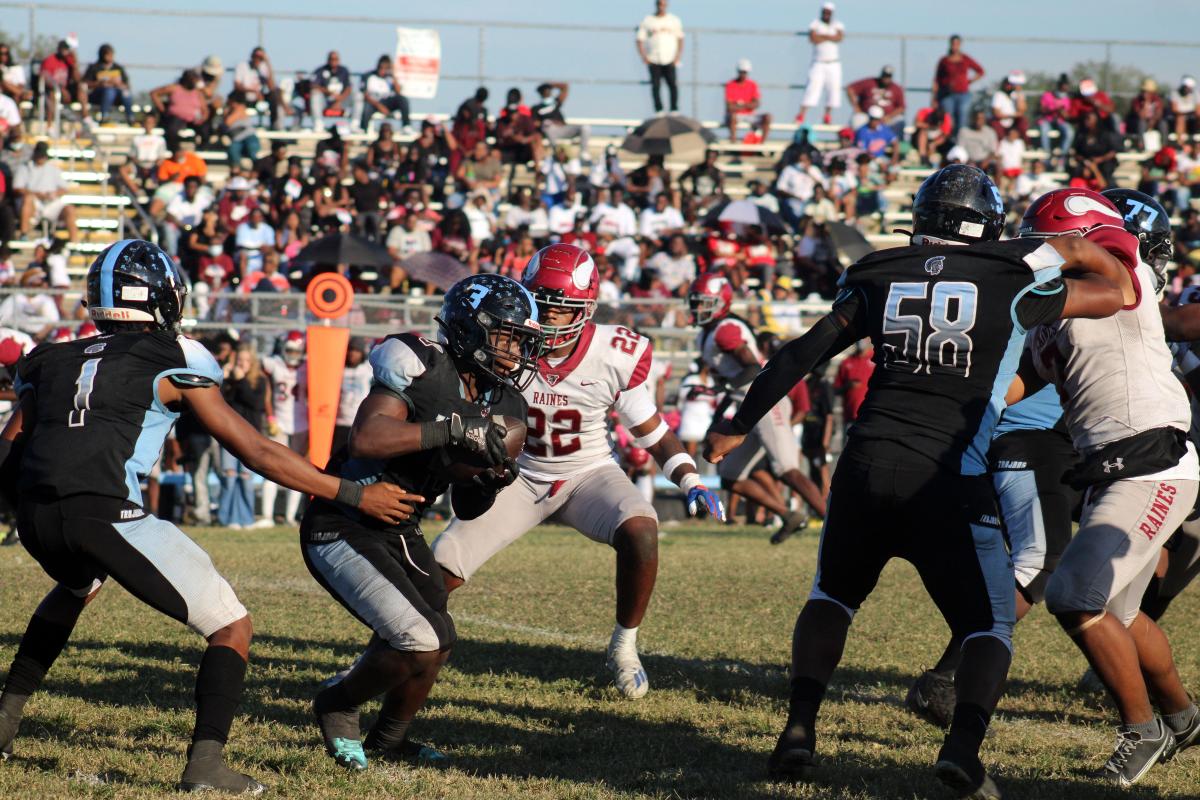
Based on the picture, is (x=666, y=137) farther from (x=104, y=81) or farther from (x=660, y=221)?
(x=104, y=81)

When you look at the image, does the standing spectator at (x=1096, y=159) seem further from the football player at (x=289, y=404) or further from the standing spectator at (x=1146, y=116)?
the football player at (x=289, y=404)

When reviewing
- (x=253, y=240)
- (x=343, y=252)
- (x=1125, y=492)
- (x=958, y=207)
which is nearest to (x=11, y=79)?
(x=253, y=240)

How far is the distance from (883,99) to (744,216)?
5.33 metres

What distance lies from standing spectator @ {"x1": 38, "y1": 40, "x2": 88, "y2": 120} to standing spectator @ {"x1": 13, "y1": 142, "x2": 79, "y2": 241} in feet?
5.32

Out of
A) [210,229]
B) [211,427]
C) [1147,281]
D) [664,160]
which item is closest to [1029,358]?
[1147,281]

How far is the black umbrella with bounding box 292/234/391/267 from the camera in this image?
53.0 feet

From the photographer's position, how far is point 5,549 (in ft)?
36.2

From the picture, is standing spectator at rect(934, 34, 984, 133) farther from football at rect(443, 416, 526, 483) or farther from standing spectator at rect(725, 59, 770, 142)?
football at rect(443, 416, 526, 483)

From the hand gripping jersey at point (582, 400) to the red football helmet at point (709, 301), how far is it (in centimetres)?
595

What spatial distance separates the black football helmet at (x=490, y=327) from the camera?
15.2ft

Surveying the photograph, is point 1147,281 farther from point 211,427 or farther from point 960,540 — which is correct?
point 211,427

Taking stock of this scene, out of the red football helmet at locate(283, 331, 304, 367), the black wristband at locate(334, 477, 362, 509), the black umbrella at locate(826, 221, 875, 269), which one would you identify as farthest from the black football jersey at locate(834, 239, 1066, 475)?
the black umbrella at locate(826, 221, 875, 269)

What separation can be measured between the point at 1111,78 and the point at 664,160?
8069 mm

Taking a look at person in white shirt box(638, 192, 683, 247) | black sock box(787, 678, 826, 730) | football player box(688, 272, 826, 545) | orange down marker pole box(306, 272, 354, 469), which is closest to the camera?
black sock box(787, 678, 826, 730)
